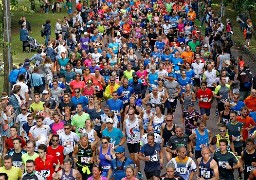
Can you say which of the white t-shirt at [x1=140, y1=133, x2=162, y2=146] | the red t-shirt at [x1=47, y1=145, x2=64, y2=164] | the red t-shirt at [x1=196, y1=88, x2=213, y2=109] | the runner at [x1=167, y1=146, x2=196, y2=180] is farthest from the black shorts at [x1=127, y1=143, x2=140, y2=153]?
the red t-shirt at [x1=196, y1=88, x2=213, y2=109]

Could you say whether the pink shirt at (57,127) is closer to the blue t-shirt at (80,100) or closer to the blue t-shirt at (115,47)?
the blue t-shirt at (80,100)

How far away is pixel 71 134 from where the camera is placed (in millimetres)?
13969

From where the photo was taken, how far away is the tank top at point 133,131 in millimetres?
14898

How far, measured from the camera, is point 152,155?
13062 mm

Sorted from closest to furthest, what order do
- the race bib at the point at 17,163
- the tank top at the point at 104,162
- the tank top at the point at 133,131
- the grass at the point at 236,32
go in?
the race bib at the point at 17,163 < the tank top at the point at 104,162 < the tank top at the point at 133,131 < the grass at the point at 236,32

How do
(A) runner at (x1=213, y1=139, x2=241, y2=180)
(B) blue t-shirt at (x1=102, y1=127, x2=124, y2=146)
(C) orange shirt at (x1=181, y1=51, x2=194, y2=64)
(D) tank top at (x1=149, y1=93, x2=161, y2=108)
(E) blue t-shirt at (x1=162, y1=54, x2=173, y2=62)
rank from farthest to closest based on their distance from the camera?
1. (C) orange shirt at (x1=181, y1=51, x2=194, y2=64)
2. (E) blue t-shirt at (x1=162, y1=54, x2=173, y2=62)
3. (D) tank top at (x1=149, y1=93, x2=161, y2=108)
4. (B) blue t-shirt at (x1=102, y1=127, x2=124, y2=146)
5. (A) runner at (x1=213, y1=139, x2=241, y2=180)

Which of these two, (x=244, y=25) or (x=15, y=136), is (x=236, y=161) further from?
(x=244, y=25)

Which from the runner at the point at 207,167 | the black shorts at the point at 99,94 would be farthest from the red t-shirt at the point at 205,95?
the runner at the point at 207,167

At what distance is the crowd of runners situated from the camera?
40.7ft

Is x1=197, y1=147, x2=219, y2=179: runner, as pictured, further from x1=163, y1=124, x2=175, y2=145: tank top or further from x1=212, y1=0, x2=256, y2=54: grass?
x1=212, y1=0, x2=256, y2=54: grass

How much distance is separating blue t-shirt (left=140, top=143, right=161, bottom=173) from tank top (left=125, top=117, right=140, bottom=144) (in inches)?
66.8

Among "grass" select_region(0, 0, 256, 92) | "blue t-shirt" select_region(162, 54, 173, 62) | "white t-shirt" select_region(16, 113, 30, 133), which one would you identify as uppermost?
"blue t-shirt" select_region(162, 54, 173, 62)

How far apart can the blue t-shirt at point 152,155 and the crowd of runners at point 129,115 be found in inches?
0.8

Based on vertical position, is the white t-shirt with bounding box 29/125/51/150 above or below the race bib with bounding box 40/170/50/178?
above
